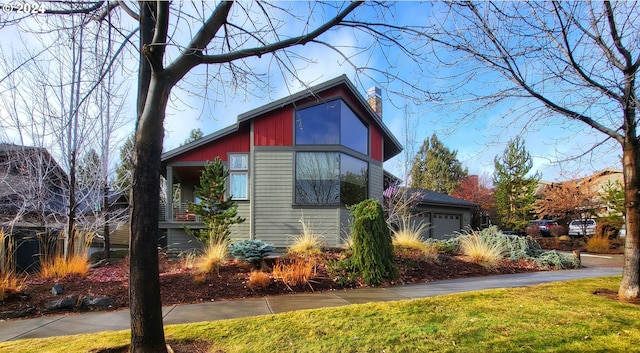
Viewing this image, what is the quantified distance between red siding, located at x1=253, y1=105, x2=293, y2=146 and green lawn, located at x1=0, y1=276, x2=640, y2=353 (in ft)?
28.4

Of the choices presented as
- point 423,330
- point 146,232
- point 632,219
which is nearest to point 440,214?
point 632,219

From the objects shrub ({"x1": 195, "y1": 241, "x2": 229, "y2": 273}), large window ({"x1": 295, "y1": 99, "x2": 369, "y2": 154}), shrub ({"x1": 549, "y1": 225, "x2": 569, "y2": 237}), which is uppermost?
large window ({"x1": 295, "y1": 99, "x2": 369, "y2": 154})

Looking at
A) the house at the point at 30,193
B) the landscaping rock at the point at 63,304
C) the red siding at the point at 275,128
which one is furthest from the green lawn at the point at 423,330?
the red siding at the point at 275,128

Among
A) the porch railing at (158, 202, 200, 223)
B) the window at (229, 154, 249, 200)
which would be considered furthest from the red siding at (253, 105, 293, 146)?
the porch railing at (158, 202, 200, 223)

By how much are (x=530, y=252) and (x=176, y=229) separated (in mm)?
13325

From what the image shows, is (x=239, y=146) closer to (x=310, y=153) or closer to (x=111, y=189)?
(x=310, y=153)

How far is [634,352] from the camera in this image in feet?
11.1

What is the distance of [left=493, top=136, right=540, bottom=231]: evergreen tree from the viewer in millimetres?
26766

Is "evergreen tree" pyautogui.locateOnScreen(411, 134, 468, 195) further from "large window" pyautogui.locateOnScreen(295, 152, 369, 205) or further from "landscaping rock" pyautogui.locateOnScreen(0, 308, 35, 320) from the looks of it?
"landscaping rock" pyautogui.locateOnScreen(0, 308, 35, 320)

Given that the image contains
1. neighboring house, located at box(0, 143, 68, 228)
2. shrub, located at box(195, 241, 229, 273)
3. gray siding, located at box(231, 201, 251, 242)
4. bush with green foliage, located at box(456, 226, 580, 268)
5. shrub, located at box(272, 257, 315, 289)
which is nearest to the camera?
shrub, located at box(272, 257, 315, 289)

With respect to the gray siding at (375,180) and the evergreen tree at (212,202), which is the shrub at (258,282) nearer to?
the evergreen tree at (212,202)

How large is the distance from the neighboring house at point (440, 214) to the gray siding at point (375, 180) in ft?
10.8

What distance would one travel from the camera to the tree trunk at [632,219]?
5.36 metres

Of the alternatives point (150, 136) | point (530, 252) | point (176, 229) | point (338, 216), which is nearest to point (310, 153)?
point (338, 216)
